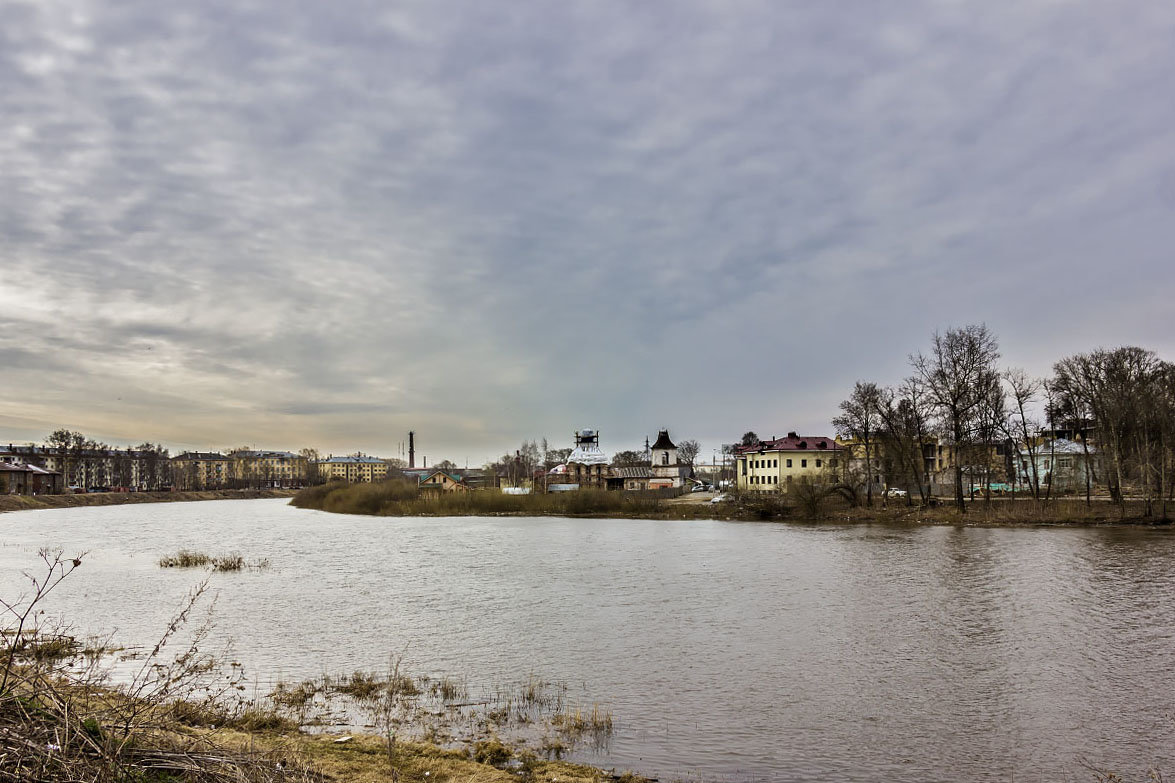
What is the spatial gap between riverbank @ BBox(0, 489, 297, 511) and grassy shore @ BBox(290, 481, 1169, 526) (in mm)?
38390

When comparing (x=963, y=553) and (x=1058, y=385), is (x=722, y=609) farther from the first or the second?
(x=1058, y=385)

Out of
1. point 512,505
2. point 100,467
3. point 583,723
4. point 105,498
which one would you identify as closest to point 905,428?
point 512,505

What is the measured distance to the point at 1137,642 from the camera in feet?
61.4

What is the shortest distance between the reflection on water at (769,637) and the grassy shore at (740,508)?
1654 cm

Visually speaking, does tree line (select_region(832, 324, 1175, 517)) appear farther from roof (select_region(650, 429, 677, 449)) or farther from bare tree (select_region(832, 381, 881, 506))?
roof (select_region(650, 429, 677, 449))

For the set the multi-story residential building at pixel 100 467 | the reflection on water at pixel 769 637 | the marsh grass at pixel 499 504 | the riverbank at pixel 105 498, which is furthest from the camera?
the multi-story residential building at pixel 100 467

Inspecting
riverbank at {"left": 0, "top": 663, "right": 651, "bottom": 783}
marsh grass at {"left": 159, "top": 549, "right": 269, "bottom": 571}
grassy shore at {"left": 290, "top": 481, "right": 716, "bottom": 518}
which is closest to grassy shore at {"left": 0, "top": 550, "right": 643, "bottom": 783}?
riverbank at {"left": 0, "top": 663, "right": 651, "bottom": 783}

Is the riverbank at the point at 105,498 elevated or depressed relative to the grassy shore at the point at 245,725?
elevated

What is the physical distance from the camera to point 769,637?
19.8m

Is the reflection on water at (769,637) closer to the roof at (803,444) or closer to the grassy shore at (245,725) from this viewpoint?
the grassy shore at (245,725)

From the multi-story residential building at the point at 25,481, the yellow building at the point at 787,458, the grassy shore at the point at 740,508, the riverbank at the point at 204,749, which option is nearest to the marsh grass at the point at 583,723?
the riverbank at the point at 204,749

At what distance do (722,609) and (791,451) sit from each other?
300 feet

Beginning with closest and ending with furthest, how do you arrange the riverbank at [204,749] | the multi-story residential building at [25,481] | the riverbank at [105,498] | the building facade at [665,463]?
the riverbank at [204,749] → the riverbank at [105,498] → the multi-story residential building at [25,481] → the building facade at [665,463]

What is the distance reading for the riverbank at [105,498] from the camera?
328 ft
